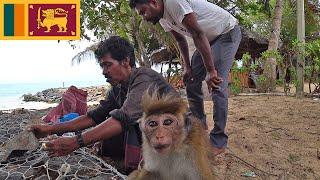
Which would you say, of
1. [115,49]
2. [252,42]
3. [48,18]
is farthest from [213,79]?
[252,42]

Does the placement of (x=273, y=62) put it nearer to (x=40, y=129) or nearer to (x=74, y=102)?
(x=74, y=102)

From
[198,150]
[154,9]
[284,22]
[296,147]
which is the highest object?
[284,22]

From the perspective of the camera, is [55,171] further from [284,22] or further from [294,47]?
[284,22]

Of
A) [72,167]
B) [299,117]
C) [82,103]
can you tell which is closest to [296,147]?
[299,117]

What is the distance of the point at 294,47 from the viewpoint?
1132 centimetres

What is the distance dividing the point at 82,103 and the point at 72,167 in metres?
1.62

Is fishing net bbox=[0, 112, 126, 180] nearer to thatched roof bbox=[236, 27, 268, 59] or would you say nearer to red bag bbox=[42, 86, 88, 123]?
red bag bbox=[42, 86, 88, 123]

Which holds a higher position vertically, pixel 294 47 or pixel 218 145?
pixel 294 47

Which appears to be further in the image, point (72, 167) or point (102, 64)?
point (72, 167)

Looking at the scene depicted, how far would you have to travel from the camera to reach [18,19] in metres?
10.7

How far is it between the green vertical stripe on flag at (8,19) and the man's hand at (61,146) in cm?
793

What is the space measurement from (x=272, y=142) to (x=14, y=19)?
7521mm

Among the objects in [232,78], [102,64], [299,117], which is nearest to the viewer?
[102,64]

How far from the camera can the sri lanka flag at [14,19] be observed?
10523 mm
